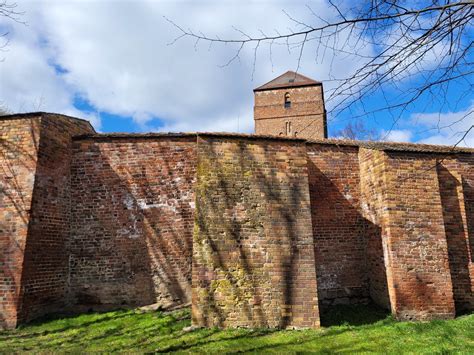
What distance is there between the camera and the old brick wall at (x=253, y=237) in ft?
22.7

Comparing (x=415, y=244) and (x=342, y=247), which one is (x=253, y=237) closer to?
(x=342, y=247)

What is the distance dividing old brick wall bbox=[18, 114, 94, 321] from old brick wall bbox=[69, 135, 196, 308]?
9.2 inches

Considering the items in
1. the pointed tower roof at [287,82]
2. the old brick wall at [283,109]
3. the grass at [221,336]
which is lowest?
the grass at [221,336]

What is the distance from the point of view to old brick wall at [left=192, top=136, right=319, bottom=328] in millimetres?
6930

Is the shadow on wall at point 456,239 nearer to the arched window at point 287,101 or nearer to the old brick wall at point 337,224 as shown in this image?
the old brick wall at point 337,224

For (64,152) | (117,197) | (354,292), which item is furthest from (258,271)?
(64,152)

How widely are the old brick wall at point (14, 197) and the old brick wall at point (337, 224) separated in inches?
265

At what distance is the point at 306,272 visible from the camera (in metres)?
7.24

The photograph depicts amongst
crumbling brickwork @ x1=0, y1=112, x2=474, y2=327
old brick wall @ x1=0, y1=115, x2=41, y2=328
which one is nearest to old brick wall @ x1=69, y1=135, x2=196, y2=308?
crumbling brickwork @ x1=0, y1=112, x2=474, y2=327

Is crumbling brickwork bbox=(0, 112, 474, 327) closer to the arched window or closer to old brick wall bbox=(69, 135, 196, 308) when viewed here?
old brick wall bbox=(69, 135, 196, 308)

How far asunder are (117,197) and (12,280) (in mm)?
2741

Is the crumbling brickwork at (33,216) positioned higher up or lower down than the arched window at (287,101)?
lower down

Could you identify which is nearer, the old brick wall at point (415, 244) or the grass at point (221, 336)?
the grass at point (221, 336)

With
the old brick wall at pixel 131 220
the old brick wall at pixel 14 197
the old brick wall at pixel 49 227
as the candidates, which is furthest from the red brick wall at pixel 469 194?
the old brick wall at pixel 14 197
